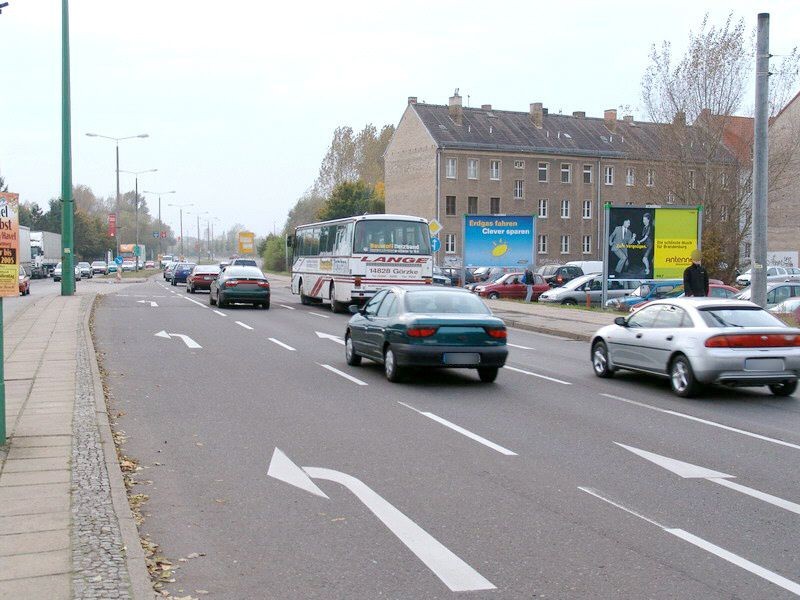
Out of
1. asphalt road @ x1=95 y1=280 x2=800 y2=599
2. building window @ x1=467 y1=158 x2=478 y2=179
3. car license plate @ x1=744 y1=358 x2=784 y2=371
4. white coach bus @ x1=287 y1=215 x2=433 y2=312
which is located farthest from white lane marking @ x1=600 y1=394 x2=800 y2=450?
building window @ x1=467 y1=158 x2=478 y2=179

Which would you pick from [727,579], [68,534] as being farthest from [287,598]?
[727,579]

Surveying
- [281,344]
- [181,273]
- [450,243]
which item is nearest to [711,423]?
[281,344]

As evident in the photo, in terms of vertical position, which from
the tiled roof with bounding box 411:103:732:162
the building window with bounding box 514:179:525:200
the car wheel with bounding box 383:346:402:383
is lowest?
the car wheel with bounding box 383:346:402:383

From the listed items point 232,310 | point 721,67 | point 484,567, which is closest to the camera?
point 484,567

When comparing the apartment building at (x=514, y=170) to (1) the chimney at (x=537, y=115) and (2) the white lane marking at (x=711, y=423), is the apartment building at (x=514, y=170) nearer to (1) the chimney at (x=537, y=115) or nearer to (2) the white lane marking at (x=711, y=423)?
(1) the chimney at (x=537, y=115)

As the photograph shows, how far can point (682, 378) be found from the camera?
12.7 m

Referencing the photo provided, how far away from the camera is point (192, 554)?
564 cm

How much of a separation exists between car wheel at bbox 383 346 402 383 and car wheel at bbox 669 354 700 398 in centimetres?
391

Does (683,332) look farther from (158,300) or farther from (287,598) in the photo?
(158,300)

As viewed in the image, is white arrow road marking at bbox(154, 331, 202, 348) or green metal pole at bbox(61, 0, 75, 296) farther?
green metal pole at bbox(61, 0, 75, 296)

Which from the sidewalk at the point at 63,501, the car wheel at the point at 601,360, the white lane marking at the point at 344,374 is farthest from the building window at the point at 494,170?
the sidewalk at the point at 63,501

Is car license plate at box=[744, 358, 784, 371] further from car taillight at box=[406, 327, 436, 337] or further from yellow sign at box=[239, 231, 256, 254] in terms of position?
yellow sign at box=[239, 231, 256, 254]

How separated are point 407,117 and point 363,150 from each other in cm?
3265

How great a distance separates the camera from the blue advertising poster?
39969mm
